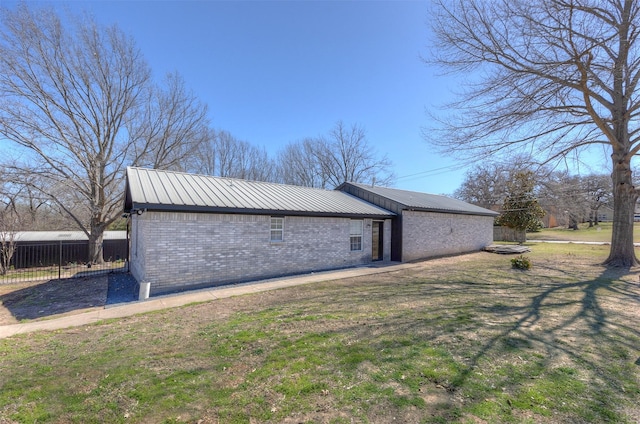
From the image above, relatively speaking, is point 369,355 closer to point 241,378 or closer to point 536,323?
point 241,378

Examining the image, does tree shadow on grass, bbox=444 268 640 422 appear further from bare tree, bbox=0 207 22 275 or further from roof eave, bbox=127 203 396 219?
bare tree, bbox=0 207 22 275

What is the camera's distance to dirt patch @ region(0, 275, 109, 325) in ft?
22.5

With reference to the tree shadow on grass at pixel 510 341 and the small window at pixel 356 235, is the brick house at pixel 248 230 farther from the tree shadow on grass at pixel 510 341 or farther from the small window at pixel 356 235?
the tree shadow on grass at pixel 510 341

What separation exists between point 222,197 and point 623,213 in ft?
53.5

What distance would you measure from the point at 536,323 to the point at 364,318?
318 cm

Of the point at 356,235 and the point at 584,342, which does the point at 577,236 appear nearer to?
the point at 356,235

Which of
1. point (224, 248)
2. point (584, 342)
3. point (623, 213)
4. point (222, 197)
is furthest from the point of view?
point (623, 213)

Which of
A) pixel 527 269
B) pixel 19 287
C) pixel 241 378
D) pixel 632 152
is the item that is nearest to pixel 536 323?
pixel 241 378

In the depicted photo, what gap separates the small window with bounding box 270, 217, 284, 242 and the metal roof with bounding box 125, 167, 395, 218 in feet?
1.84

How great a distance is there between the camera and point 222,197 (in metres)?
10.0

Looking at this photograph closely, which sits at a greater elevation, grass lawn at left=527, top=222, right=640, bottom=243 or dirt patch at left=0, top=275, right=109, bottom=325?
grass lawn at left=527, top=222, right=640, bottom=243

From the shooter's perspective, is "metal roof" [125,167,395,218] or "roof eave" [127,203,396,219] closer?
"roof eave" [127,203,396,219]

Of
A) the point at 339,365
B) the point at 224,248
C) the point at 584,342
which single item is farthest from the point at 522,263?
the point at 224,248

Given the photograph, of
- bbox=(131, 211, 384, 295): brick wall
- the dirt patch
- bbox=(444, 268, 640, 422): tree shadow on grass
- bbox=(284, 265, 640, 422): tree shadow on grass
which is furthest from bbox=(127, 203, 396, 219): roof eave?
bbox=(444, 268, 640, 422): tree shadow on grass
